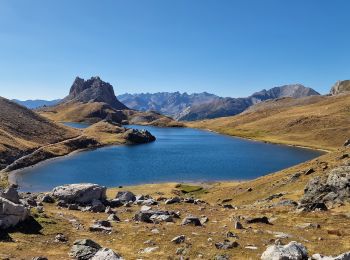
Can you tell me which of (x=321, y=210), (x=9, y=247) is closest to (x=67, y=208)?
(x=9, y=247)

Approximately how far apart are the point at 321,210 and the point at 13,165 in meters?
124

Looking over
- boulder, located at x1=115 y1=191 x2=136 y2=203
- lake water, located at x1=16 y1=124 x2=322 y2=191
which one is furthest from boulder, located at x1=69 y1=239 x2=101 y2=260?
lake water, located at x1=16 y1=124 x2=322 y2=191

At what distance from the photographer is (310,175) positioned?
72.1m

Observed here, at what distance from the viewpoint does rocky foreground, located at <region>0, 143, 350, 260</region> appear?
28672mm

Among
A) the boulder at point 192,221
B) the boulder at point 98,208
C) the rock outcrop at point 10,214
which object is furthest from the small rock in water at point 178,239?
the boulder at point 98,208

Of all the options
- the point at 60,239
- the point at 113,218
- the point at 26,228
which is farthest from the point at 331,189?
the point at 26,228

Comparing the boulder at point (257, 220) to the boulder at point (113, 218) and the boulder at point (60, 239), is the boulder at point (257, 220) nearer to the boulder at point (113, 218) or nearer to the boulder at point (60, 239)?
the boulder at point (113, 218)

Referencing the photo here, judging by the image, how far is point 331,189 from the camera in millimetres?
51969

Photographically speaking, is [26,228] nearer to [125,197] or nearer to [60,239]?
[60,239]

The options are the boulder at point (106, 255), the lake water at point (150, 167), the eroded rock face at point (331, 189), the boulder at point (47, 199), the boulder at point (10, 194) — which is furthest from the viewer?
the lake water at point (150, 167)

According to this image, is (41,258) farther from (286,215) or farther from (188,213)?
(286,215)

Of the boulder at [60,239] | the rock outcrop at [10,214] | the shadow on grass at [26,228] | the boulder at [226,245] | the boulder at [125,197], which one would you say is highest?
the rock outcrop at [10,214]

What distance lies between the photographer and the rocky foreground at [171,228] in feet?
94.1

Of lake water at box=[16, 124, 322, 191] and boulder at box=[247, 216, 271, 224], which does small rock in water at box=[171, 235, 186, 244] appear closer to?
boulder at box=[247, 216, 271, 224]
